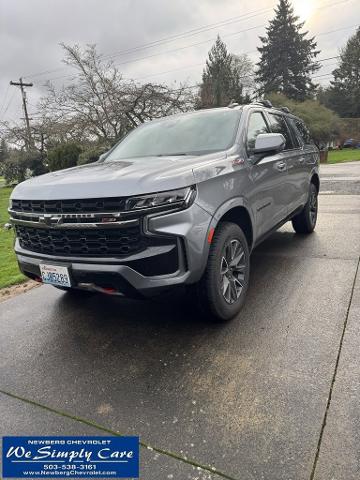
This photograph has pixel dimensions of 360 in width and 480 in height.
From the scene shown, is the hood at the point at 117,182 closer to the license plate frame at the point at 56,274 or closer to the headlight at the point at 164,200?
the headlight at the point at 164,200

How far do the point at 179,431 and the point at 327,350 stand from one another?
129 cm

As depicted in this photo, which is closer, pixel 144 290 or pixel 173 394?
pixel 173 394

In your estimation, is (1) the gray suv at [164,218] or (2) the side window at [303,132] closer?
(1) the gray suv at [164,218]

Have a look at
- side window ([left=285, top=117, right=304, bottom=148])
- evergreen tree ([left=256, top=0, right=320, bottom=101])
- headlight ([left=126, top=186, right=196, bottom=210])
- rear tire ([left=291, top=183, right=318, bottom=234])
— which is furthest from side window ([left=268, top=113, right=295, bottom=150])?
evergreen tree ([left=256, top=0, right=320, bottom=101])

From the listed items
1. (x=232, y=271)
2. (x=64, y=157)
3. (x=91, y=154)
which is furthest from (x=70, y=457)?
(x=91, y=154)

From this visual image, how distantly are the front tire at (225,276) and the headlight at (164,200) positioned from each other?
489 mm

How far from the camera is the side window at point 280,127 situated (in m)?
4.53

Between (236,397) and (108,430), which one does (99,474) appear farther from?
(236,397)

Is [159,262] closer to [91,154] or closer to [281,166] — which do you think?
[281,166]

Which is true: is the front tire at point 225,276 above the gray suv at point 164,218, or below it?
below

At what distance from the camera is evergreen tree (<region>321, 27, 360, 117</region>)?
52953 mm

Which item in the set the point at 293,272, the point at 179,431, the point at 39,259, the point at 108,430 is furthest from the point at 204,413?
the point at 293,272

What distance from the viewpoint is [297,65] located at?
160ft

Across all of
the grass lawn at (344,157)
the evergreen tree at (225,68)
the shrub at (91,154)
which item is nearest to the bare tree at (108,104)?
the shrub at (91,154)
